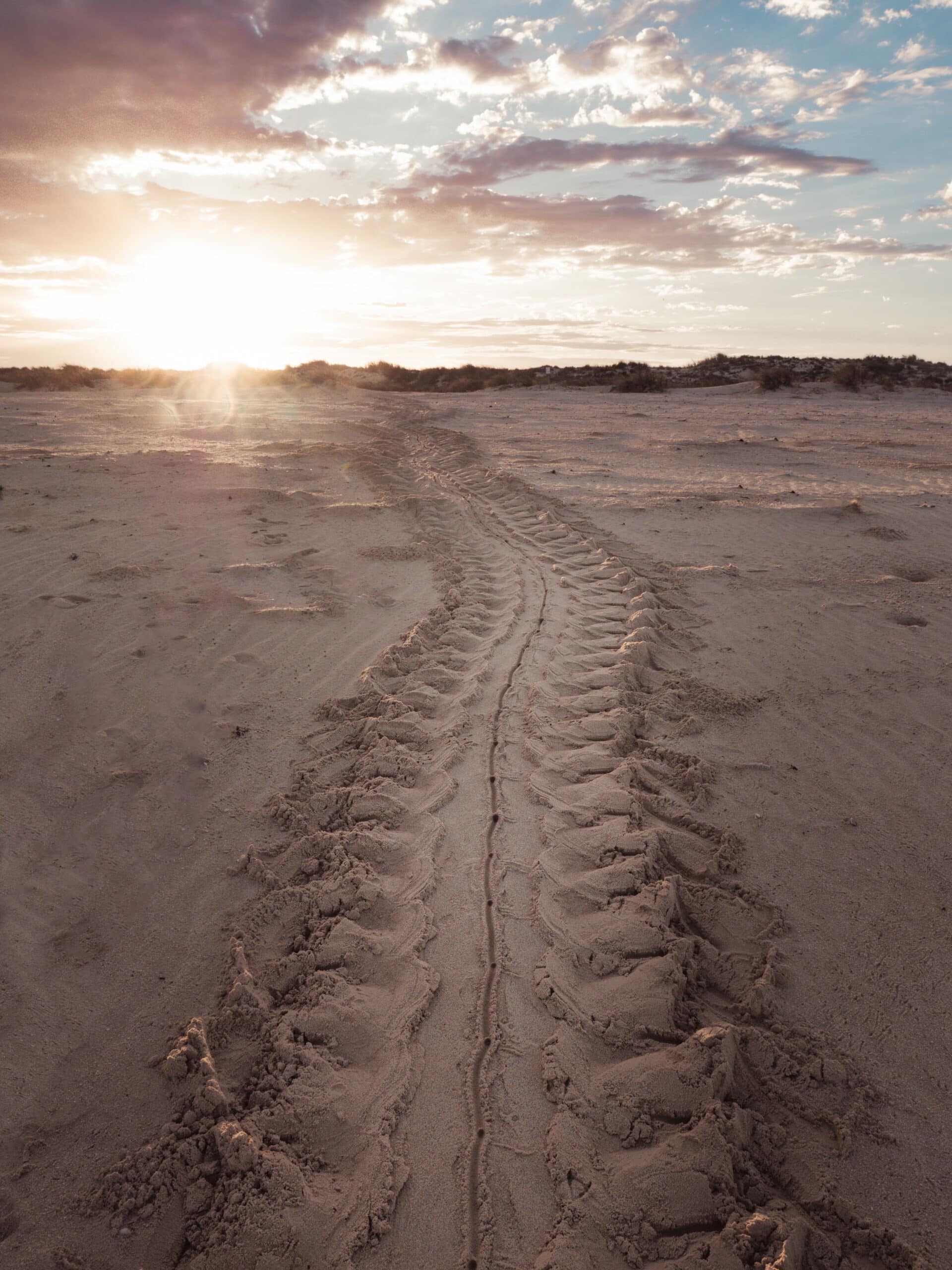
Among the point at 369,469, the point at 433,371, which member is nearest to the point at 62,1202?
the point at 369,469

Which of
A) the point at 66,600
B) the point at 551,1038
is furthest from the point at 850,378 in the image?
the point at 551,1038

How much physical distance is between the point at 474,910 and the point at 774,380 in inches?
747

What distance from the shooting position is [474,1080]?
1.91 metres

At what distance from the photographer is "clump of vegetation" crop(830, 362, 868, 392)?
17641 millimetres

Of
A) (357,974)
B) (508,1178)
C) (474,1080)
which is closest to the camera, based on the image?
(508,1178)

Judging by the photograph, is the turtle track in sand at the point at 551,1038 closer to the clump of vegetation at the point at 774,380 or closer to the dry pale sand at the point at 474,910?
the dry pale sand at the point at 474,910

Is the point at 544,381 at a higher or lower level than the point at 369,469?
higher

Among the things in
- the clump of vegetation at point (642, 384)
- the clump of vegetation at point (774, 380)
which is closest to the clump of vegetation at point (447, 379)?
the clump of vegetation at point (642, 384)

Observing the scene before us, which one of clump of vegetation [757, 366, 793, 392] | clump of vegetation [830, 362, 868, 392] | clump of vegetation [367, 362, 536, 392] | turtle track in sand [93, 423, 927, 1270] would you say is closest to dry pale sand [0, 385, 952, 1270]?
turtle track in sand [93, 423, 927, 1270]

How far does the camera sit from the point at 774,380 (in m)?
18.0

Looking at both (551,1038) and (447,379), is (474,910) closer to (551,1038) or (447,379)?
(551,1038)

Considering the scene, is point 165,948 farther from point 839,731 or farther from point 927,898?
point 839,731

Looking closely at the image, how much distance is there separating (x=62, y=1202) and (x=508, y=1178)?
3.66ft

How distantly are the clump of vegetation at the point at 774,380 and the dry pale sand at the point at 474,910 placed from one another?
13.9 metres
